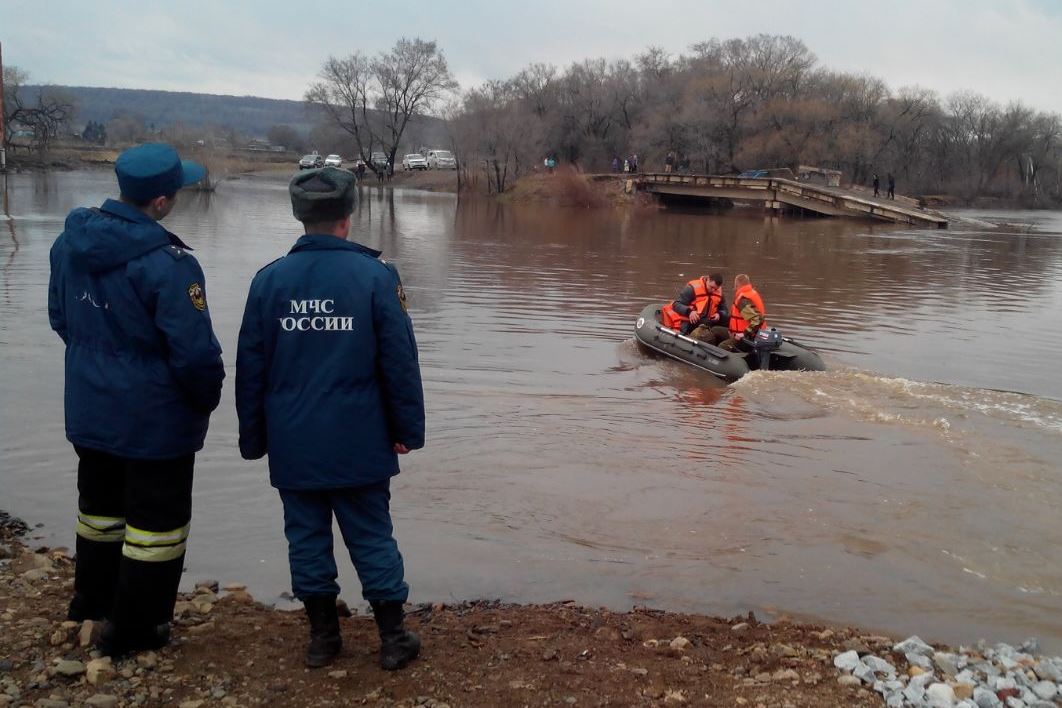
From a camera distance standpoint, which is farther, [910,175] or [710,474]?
[910,175]

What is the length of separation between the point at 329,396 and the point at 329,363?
0.37ft

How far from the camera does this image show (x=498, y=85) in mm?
64562

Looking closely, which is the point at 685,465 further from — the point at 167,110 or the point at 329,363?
the point at 167,110

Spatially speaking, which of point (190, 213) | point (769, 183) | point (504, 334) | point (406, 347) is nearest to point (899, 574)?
point (406, 347)

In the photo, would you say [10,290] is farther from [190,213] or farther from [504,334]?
[190,213]

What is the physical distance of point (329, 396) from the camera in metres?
3.32

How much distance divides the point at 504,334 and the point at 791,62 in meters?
54.2

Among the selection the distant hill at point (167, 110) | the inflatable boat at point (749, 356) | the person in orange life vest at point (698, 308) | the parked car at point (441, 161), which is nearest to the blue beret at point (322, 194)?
the inflatable boat at point (749, 356)

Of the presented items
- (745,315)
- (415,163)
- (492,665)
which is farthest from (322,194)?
(415,163)

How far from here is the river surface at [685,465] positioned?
5520 mm

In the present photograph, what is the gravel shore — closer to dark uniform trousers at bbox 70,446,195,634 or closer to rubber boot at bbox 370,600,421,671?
rubber boot at bbox 370,600,421,671

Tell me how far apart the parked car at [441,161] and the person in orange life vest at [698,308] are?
5483 centimetres

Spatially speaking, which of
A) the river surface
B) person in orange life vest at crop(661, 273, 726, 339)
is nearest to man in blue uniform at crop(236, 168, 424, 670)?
the river surface

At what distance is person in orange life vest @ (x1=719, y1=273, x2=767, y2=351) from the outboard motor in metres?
0.42
